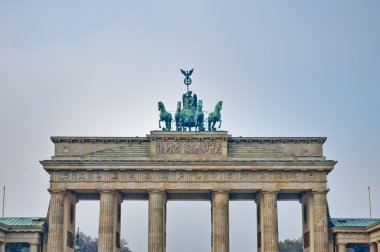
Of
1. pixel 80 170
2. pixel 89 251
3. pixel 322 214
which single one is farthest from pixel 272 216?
pixel 89 251

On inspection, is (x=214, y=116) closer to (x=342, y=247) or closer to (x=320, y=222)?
(x=320, y=222)

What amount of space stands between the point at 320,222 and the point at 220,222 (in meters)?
9.01

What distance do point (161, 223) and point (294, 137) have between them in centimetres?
1468

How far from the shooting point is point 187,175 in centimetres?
6406

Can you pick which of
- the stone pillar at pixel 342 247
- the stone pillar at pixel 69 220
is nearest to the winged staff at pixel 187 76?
the stone pillar at pixel 69 220

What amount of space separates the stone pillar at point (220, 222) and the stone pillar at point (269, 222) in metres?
3.28

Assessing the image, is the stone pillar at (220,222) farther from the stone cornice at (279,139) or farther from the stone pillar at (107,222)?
the stone pillar at (107,222)

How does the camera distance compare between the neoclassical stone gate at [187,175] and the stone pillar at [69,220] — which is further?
the stone pillar at [69,220]

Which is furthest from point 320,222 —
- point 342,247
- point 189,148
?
point 189,148

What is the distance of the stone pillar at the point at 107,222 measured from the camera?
206ft

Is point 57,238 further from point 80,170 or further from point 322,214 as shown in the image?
point 322,214

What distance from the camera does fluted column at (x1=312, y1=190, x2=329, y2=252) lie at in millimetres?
62781

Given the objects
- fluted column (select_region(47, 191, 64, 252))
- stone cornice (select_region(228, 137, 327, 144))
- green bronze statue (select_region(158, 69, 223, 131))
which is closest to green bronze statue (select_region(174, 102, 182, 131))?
green bronze statue (select_region(158, 69, 223, 131))

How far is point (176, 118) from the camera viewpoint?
216 ft
